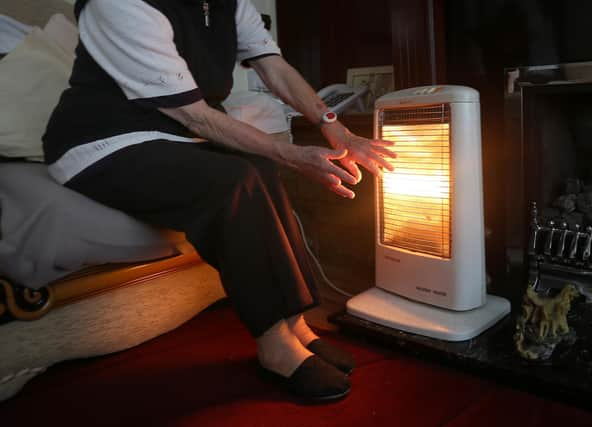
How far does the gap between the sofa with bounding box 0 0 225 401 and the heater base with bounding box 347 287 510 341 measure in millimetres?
434

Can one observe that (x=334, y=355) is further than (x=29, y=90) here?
No

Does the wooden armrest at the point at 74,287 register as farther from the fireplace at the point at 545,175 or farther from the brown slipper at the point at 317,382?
the fireplace at the point at 545,175

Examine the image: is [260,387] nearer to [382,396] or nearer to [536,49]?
[382,396]

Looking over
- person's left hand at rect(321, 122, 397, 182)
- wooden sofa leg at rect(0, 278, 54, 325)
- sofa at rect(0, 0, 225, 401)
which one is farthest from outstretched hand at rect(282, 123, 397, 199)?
wooden sofa leg at rect(0, 278, 54, 325)

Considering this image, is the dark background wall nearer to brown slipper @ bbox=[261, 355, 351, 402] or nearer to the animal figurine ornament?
the animal figurine ornament

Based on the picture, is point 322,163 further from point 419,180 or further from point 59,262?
point 59,262

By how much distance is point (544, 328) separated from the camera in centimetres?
107

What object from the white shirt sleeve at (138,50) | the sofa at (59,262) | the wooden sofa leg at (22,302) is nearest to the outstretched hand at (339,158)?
the white shirt sleeve at (138,50)

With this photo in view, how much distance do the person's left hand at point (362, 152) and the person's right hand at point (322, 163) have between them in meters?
0.07

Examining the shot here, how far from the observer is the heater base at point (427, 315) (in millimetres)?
1203

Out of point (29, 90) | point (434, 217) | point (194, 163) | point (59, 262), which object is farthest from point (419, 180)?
point (29, 90)

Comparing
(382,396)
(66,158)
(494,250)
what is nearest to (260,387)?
(382,396)

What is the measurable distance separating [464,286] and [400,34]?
721 mm

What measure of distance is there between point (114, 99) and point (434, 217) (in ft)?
2.37
